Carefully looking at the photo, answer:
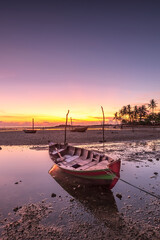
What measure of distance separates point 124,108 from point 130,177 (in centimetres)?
12123

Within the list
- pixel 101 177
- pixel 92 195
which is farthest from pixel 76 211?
pixel 101 177

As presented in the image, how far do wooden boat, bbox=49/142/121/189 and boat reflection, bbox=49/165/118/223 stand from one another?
1.77 feet

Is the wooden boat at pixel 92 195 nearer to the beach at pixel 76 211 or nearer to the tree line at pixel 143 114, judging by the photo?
the beach at pixel 76 211

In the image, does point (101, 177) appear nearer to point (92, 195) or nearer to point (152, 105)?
point (92, 195)

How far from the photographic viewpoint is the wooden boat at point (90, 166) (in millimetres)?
8992

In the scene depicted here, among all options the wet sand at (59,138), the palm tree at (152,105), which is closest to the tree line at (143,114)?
the palm tree at (152,105)

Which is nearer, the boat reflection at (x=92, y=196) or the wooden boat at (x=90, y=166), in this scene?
the boat reflection at (x=92, y=196)

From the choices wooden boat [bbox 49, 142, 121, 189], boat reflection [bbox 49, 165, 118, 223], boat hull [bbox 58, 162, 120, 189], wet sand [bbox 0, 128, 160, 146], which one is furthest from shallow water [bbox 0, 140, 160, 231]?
wet sand [bbox 0, 128, 160, 146]

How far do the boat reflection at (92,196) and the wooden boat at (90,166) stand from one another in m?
0.54

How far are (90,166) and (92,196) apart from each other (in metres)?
3.24

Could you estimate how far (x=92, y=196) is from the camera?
351 inches

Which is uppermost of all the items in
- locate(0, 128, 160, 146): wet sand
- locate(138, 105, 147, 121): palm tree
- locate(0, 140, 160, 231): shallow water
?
locate(138, 105, 147, 121): palm tree

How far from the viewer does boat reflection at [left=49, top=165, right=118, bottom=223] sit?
7.25m

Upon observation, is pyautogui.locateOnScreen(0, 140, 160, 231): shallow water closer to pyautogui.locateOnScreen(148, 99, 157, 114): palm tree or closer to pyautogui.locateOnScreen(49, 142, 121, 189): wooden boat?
pyautogui.locateOnScreen(49, 142, 121, 189): wooden boat
